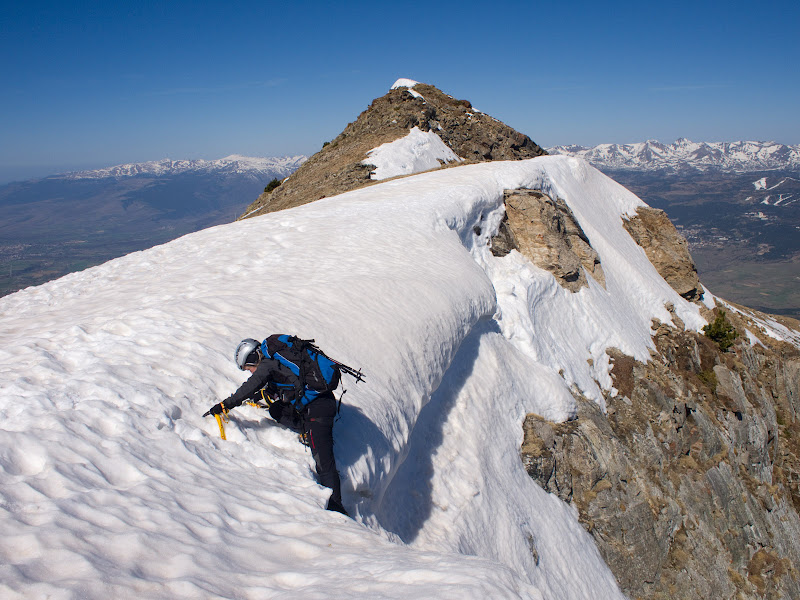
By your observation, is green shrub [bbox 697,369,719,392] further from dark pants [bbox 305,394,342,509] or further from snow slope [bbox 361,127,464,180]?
dark pants [bbox 305,394,342,509]

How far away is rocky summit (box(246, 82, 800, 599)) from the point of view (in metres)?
15.7

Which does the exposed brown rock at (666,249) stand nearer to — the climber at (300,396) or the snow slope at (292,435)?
the snow slope at (292,435)

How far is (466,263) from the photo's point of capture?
1784 cm

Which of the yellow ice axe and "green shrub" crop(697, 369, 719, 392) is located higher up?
the yellow ice axe

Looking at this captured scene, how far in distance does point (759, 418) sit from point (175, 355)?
29686 mm

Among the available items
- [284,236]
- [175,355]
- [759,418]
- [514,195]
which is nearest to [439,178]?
[514,195]

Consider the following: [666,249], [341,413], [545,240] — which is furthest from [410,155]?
[341,413]

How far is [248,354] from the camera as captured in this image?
281 inches

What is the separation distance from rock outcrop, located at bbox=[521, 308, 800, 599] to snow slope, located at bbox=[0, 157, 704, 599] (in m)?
1.29

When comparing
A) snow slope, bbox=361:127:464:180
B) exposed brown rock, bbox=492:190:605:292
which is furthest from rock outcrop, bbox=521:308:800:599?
snow slope, bbox=361:127:464:180

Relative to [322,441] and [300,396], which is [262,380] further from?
[322,441]

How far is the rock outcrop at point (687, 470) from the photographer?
15477mm

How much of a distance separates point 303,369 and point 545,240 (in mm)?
19139

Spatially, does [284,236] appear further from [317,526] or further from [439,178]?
[317,526]
